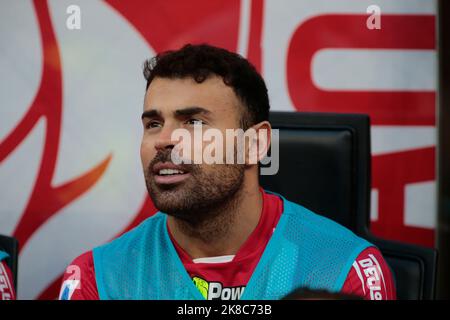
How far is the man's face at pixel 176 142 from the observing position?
0.99 metres

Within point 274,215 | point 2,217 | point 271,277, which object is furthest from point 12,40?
point 271,277

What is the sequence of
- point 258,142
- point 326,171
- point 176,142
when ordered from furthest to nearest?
point 326,171 < point 258,142 < point 176,142

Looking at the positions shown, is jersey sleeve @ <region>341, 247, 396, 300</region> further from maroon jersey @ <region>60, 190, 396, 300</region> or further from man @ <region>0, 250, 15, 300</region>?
man @ <region>0, 250, 15, 300</region>

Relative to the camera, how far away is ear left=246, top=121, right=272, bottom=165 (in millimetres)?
1118

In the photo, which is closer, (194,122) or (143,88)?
(194,122)

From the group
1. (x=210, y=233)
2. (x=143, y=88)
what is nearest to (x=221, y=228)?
(x=210, y=233)

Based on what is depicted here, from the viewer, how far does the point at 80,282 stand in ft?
3.39

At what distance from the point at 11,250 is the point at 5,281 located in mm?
84

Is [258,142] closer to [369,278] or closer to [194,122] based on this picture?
[194,122]

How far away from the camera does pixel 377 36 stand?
1754 millimetres

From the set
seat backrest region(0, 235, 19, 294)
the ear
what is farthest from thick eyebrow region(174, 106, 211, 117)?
seat backrest region(0, 235, 19, 294)

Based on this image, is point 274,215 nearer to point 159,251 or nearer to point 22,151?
point 159,251

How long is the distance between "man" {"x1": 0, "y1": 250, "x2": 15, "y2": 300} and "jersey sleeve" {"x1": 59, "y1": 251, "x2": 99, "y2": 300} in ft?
0.57

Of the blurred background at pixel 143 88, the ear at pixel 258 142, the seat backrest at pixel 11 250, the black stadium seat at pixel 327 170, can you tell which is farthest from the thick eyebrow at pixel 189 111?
the blurred background at pixel 143 88
